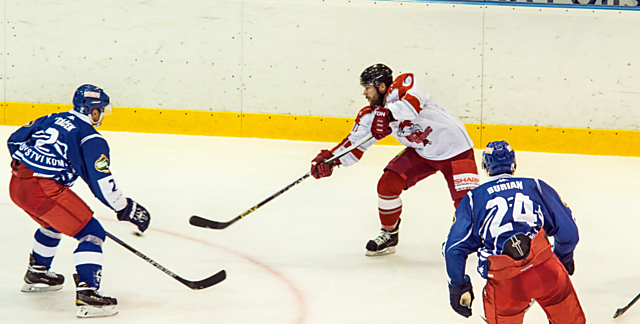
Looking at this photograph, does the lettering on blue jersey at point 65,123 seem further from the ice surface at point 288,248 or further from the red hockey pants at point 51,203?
the ice surface at point 288,248

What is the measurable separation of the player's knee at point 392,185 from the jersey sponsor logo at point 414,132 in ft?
0.76

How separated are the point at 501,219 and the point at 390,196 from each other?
170 cm

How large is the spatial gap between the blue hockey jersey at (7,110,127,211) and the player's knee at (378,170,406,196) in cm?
160

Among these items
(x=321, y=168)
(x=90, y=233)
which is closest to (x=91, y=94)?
(x=90, y=233)

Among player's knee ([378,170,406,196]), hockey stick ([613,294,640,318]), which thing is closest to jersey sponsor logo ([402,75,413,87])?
player's knee ([378,170,406,196])

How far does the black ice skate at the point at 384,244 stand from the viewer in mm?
3881

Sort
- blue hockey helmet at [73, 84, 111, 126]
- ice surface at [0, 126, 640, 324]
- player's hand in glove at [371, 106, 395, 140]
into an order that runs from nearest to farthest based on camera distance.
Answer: blue hockey helmet at [73, 84, 111, 126]
ice surface at [0, 126, 640, 324]
player's hand in glove at [371, 106, 395, 140]

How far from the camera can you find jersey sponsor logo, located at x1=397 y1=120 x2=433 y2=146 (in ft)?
12.4

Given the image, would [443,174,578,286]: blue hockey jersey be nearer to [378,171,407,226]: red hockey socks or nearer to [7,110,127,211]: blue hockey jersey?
[7,110,127,211]: blue hockey jersey

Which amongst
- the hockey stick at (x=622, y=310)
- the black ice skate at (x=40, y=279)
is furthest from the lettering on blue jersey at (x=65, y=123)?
the hockey stick at (x=622, y=310)

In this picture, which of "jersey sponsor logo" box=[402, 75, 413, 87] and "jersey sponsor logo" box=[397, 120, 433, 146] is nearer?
"jersey sponsor logo" box=[402, 75, 413, 87]

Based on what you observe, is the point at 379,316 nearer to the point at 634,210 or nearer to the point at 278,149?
the point at 634,210

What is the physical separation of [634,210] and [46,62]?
21.0ft

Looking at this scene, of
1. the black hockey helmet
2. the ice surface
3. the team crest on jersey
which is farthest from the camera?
the black hockey helmet
